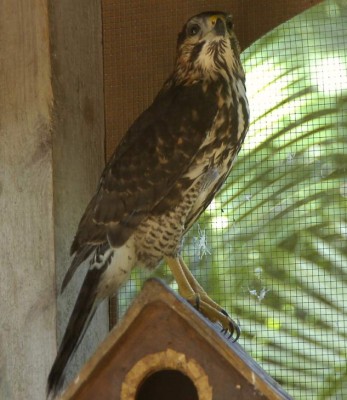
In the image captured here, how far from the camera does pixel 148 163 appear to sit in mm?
1927

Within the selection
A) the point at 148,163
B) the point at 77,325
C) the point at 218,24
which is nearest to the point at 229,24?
the point at 218,24

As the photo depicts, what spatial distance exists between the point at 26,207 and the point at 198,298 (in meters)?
0.37

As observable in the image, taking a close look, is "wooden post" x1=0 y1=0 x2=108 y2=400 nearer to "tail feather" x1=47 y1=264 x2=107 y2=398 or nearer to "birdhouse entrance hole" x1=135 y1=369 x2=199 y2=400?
"tail feather" x1=47 y1=264 x2=107 y2=398

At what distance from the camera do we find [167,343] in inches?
61.1

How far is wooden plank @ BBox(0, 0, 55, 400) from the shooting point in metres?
1.80

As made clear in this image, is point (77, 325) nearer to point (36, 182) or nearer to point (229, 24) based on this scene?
point (36, 182)

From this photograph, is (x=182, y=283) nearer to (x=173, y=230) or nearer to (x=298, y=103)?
(x=173, y=230)

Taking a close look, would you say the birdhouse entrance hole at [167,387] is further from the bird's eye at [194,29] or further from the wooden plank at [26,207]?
the bird's eye at [194,29]

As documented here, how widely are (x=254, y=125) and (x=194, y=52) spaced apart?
27 cm

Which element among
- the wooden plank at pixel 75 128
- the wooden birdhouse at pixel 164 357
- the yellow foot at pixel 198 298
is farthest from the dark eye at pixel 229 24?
the wooden birdhouse at pixel 164 357

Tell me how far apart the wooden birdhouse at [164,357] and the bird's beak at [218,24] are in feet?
2.00

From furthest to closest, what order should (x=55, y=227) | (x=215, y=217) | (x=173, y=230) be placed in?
(x=215, y=217) → (x=173, y=230) → (x=55, y=227)

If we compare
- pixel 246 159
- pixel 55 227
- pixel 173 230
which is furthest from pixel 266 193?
pixel 55 227

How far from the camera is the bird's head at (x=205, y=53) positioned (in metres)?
1.97
